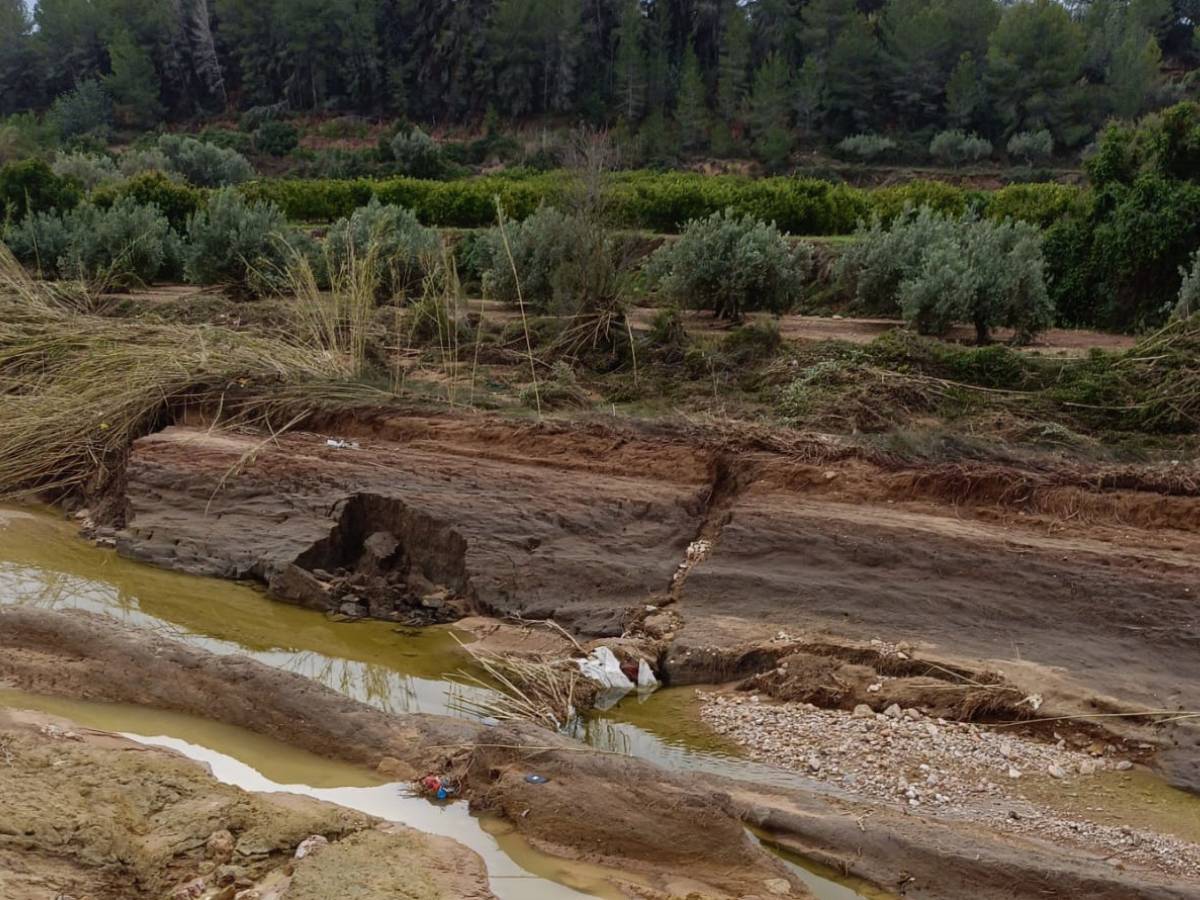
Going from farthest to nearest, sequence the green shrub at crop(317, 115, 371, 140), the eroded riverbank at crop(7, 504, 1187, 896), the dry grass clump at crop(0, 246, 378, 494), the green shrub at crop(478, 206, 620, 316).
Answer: the green shrub at crop(317, 115, 371, 140) → the green shrub at crop(478, 206, 620, 316) → the dry grass clump at crop(0, 246, 378, 494) → the eroded riverbank at crop(7, 504, 1187, 896)

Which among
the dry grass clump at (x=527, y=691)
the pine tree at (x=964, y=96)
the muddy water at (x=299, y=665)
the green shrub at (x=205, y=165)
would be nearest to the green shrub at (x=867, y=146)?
the pine tree at (x=964, y=96)

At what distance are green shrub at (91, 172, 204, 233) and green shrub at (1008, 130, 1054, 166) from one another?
80.6 ft

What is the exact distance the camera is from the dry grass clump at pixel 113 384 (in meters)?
8.48

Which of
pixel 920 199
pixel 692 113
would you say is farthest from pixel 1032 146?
pixel 920 199

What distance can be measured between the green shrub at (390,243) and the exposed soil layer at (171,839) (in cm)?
759

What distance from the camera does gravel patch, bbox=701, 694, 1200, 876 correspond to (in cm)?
433

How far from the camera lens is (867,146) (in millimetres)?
34906

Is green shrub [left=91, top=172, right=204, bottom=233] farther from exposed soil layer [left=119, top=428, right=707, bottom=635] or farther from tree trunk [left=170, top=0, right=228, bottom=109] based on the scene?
tree trunk [left=170, top=0, right=228, bottom=109]

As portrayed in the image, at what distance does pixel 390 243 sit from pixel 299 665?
6.73 meters

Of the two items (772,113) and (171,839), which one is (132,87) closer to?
(772,113)

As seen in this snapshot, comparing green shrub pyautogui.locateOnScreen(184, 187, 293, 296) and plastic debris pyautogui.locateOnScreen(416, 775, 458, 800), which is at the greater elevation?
green shrub pyautogui.locateOnScreen(184, 187, 293, 296)

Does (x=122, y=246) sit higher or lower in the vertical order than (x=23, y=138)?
lower

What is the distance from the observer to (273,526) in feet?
24.1

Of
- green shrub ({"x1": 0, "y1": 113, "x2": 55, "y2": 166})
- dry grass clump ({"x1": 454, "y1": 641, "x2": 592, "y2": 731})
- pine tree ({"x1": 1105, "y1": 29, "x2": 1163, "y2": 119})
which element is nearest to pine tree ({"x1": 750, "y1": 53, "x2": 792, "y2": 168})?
pine tree ({"x1": 1105, "y1": 29, "x2": 1163, "y2": 119})
